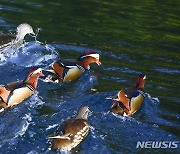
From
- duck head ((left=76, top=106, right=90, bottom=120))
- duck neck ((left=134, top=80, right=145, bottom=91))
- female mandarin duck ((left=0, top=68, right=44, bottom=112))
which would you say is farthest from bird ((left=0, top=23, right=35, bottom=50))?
duck head ((left=76, top=106, right=90, bottom=120))

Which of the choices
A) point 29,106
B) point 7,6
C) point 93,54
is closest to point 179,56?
point 93,54

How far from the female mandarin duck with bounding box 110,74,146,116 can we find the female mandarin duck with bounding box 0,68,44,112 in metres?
1.72

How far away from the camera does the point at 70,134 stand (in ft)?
30.4

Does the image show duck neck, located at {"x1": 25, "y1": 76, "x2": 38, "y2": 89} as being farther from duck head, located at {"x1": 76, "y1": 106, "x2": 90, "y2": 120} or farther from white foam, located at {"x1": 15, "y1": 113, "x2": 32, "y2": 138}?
duck head, located at {"x1": 76, "y1": 106, "x2": 90, "y2": 120}

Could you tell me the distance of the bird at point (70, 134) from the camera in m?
9.15

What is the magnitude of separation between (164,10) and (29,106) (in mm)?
11026

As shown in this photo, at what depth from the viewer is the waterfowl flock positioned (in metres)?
9.30

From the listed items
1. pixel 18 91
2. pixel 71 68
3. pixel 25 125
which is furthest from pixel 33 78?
pixel 25 125

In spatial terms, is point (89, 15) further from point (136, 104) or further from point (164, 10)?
point (136, 104)

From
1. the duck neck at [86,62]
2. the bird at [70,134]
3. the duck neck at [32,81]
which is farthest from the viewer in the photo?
the duck neck at [86,62]

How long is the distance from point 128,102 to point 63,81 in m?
2.34

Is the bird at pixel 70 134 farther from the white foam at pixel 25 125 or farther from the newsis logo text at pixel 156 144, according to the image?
the newsis logo text at pixel 156 144

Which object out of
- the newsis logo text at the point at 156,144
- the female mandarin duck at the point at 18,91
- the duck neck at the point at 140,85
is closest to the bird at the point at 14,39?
the female mandarin duck at the point at 18,91

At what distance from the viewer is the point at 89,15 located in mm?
19312
